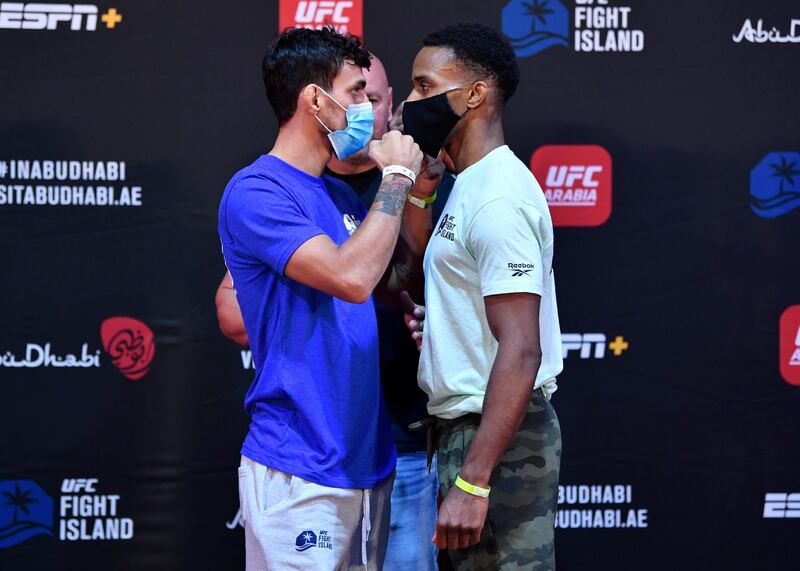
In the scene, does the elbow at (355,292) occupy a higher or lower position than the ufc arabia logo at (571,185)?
lower

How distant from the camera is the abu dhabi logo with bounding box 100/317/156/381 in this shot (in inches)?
106

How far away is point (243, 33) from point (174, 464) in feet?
4.33

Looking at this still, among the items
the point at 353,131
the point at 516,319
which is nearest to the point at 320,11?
the point at 353,131

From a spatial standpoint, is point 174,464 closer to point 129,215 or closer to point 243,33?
point 129,215

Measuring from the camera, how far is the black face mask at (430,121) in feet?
6.10

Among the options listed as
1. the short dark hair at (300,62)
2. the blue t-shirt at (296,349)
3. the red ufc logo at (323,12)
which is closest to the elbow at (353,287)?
the blue t-shirt at (296,349)

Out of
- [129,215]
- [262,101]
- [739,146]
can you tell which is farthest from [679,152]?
[129,215]

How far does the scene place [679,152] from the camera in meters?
2.78

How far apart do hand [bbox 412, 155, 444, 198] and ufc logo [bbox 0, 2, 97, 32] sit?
1250 mm

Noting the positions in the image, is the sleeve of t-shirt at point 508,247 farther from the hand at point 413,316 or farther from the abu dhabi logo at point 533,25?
the abu dhabi logo at point 533,25

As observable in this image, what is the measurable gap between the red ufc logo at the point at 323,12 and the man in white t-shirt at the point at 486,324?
0.87m

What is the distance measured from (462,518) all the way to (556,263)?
1.29 meters

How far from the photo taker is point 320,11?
272 cm

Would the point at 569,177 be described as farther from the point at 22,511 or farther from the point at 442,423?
the point at 22,511
